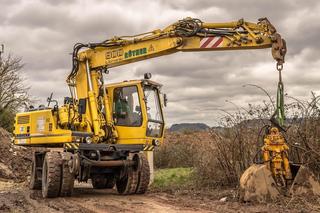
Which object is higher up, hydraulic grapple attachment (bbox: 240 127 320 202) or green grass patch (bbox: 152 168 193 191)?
hydraulic grapple attachment (bbox: 240 127 320 202)

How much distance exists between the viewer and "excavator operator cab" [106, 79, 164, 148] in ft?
43.0

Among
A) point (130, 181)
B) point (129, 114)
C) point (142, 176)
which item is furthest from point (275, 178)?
point (129, 114)


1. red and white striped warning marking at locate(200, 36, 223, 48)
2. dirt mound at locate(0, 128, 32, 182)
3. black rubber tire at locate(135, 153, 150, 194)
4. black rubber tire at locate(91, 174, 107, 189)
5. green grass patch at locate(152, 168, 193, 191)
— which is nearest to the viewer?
red and white striped warning marking at locate(200, 36, 223, 48)

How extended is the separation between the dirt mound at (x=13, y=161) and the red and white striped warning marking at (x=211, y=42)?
34.7 feet

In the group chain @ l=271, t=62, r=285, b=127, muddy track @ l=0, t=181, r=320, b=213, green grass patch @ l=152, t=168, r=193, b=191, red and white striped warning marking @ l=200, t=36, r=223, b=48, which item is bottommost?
muddy track @ l=0, t=181, r=320, b=213

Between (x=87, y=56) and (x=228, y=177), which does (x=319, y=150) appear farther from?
(x=87, y=56)

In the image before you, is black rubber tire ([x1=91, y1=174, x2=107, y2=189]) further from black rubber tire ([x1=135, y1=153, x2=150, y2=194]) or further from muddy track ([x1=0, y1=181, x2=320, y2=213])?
black rubber tire ([x1=135, y1=153, x2=150, y2=194])

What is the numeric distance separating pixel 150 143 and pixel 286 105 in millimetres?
4077

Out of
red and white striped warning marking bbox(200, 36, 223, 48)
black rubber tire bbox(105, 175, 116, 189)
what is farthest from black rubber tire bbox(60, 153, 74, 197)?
red and white striped warning marking bbox(200, 36, 223, 48)

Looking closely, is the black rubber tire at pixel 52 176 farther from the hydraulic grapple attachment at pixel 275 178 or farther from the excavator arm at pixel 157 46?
the hydraulic grapple attachment at pixel 275 178

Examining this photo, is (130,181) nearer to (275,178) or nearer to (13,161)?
(275,178)

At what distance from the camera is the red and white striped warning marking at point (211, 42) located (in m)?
11.5

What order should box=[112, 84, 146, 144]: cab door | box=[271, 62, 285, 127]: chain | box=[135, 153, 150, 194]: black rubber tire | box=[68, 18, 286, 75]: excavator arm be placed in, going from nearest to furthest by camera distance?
box=[271, 62, 285, 127]: chain
box=[68, 18, 286, 75]: excavator arm
box=[135, 153, 150, 194]: black rubber tire
box=[112, 84, 146, 144]: cab door

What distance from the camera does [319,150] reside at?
10.4 m
